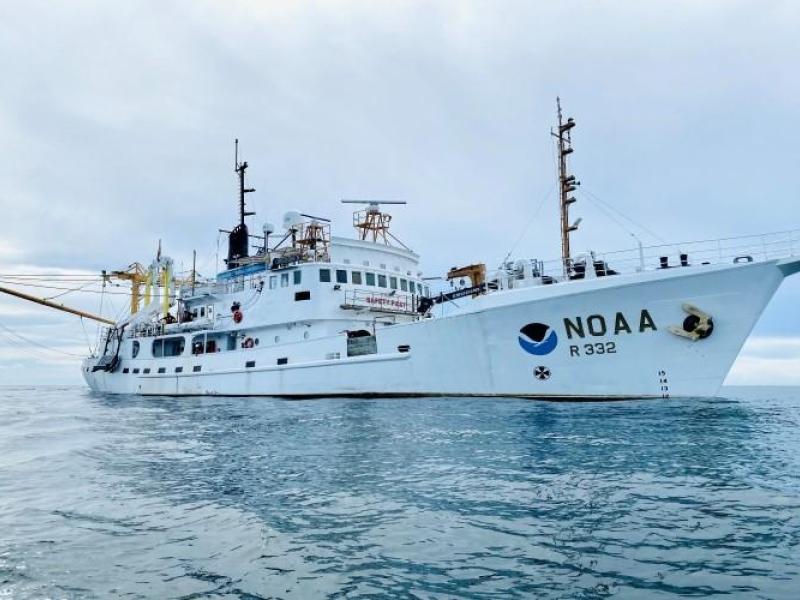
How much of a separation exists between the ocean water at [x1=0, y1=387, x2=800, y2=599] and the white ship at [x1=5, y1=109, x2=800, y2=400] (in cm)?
521

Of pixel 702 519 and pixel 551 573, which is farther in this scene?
pixel 702 519

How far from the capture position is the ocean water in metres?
4.25

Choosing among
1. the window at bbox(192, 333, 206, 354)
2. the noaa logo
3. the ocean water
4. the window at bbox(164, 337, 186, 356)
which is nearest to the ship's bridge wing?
the window at bbox(192, 333, 206, 354)

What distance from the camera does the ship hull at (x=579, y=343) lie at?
16.4 m

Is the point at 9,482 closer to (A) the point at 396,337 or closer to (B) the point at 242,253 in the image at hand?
(A) the point at 396,337

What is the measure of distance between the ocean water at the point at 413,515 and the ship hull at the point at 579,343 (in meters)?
4.86

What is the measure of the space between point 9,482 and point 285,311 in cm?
1806

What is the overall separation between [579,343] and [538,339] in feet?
4.37

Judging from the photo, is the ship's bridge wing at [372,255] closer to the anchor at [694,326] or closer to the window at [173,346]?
the window at [173,346]

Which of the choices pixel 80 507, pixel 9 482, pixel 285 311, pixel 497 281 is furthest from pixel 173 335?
pixel 80 507

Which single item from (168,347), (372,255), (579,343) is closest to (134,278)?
(168,347)

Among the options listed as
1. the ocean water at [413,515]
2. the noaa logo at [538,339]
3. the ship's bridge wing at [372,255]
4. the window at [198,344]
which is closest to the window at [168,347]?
the window at [198,344]

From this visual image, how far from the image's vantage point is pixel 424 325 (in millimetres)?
20625

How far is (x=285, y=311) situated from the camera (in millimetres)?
26141
